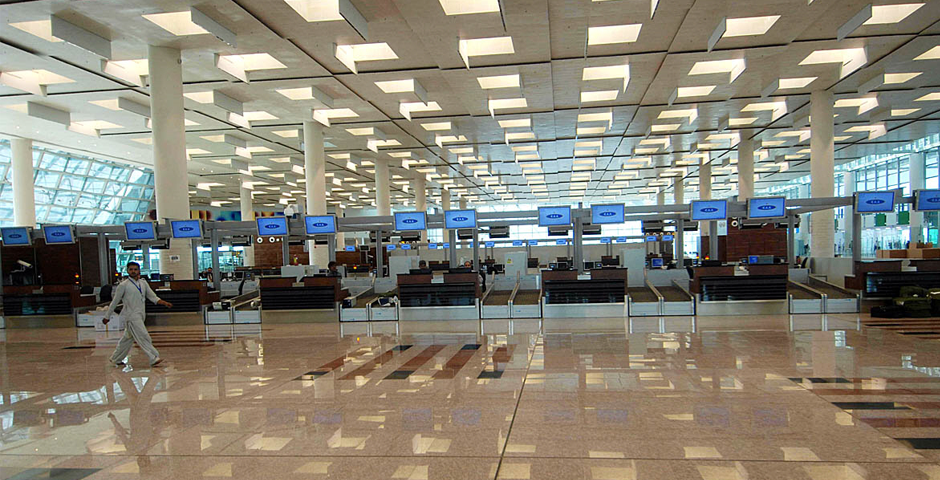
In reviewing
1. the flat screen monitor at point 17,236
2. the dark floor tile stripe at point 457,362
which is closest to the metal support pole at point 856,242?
the dark floor tile stripe at point 457,362

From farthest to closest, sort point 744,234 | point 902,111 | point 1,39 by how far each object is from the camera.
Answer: point 744,234 → point 902,111 → point 1,39

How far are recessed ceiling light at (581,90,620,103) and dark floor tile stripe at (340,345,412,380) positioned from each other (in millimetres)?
12717

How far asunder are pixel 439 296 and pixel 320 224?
485 cm

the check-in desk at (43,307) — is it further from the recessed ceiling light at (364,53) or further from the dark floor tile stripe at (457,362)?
the dark floor tile stripe at (457,362)

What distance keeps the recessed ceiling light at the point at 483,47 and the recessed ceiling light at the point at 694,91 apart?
23.5ft

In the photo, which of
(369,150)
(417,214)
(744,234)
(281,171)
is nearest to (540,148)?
(369,150)

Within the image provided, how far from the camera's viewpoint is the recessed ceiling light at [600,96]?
63.0ft

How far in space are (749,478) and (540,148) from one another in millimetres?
26461

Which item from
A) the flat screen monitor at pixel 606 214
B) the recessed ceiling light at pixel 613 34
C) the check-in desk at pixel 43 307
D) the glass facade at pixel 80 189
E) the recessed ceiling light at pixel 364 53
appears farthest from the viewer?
the glass facade at pixel 80 189

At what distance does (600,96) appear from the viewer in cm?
1962

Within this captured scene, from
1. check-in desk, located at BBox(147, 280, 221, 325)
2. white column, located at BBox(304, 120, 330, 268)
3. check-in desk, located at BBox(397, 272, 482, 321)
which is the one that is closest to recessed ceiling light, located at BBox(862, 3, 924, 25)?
check-in desk, located at BBox(397, 272, 482, 321)

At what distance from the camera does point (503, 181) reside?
1673 inches

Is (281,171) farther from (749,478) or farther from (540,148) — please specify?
(749,478)

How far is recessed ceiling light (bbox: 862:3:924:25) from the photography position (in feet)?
40.8
